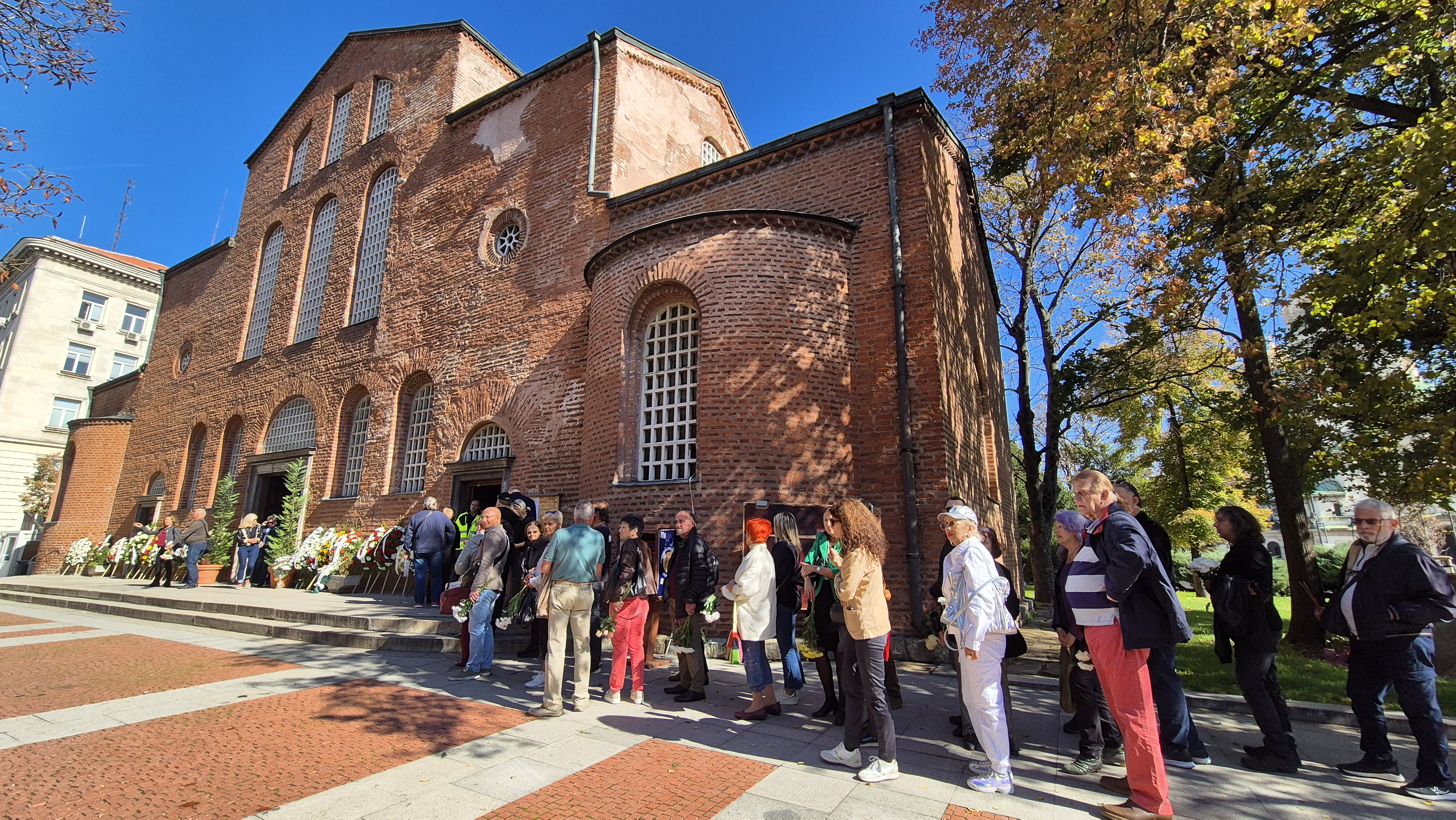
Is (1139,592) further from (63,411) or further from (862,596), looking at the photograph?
(63,411)

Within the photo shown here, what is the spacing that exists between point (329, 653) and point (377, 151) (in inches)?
670

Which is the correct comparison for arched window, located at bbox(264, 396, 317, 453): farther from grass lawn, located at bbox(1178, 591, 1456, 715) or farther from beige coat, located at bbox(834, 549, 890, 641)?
grass lawn, located at bbox(1178, 591, 1456, 715)

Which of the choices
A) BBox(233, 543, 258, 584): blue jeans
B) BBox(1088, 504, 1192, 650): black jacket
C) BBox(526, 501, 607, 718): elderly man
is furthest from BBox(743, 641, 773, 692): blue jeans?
BBox(233, 543, 258, 584): blue jeans

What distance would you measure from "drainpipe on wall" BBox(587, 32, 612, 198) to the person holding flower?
9.92 metres

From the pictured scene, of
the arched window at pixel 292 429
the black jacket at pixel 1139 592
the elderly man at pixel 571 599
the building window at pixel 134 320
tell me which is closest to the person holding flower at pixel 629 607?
the elderly man at pixel 571 599

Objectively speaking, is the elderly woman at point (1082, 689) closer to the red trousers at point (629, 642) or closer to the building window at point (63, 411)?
the red trousers at point (629, 642)

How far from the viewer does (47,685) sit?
20.0 feet

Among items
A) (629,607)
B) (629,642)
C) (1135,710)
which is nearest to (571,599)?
A: (629,607)

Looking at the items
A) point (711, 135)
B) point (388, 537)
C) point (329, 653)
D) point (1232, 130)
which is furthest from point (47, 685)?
point (711, 135)

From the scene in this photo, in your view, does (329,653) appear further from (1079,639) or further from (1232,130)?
(1232,130)

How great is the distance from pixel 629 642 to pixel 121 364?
45009 mm

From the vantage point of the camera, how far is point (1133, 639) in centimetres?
373

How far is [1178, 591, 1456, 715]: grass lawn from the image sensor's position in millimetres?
6438

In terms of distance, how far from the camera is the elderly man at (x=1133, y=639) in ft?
11.7
